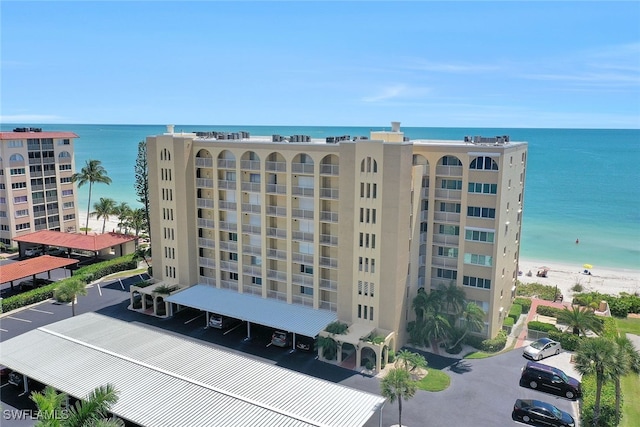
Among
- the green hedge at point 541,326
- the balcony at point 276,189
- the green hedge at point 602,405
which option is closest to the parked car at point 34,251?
the balcony at point 276,189

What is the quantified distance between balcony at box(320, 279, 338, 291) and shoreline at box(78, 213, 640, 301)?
1323 inches

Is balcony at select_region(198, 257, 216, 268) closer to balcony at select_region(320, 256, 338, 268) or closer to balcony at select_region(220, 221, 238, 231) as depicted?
balcony at select_region(220, 221, 238, 231)

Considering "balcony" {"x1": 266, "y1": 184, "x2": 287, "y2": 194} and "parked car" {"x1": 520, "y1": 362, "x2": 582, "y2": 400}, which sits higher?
"balcony" {"x1": 266, "y1": 184, "x2": 287, "y2": 194}

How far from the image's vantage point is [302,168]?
44.3 metres

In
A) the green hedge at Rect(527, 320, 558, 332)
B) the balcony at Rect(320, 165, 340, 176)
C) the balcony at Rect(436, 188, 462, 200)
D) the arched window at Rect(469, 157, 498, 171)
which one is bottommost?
the green hedge at Rect(527, 320, 558, 332)

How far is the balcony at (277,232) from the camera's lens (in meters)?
46.0

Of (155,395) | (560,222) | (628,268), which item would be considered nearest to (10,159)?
(155,395)

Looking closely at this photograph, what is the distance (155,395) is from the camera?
29.0m

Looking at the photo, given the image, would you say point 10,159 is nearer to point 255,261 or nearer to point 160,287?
point 160,287

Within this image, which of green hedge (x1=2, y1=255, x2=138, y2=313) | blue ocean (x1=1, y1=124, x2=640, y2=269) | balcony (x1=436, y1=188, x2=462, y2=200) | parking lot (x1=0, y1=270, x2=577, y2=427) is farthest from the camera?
blue ocean (x1=1, y1=124, x2=640, y2=269)

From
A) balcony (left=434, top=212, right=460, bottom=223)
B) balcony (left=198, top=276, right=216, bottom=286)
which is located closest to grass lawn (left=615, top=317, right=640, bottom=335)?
balcony (left=434, top=212, right=460, bottom=223)

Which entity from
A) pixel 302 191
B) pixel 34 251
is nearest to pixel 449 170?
pixel 302 191

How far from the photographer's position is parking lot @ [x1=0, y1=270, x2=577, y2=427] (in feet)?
109

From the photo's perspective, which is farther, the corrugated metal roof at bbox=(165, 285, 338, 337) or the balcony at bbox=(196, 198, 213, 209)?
the balcony at bbox=(196, 198, 213, 209)
